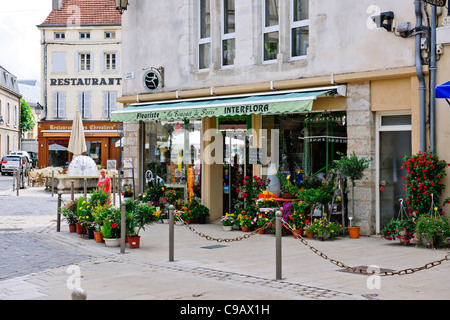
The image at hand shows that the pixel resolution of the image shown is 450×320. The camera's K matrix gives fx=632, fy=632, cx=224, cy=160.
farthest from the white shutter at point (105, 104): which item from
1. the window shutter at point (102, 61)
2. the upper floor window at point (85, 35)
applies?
the upper floor window at point (85, 35)

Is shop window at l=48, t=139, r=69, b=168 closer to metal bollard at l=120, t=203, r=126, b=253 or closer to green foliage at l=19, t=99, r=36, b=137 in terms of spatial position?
green foliage at l=19, t=99, r=36, b=137

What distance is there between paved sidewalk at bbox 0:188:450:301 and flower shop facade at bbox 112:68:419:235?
1714 millimetres

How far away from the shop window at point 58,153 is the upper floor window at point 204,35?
32789 millimetres

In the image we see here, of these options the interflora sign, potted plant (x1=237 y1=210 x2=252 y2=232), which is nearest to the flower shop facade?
potted plant (x1=237 y1=210 x2=252 y2=232)

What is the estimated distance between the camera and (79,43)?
4678 cm

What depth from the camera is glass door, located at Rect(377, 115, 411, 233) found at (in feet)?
41.3

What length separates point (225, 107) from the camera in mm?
13992

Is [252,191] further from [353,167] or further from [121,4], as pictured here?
[121,4]

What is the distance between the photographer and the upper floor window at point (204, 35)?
53.5 ft

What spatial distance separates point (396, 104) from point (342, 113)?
1339mm

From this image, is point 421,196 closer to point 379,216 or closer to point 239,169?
point 379,216

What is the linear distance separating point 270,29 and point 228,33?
4.64 ft

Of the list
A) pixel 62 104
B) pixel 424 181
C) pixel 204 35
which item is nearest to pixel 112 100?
pixel 62 104
